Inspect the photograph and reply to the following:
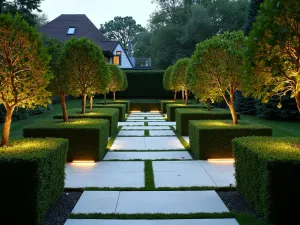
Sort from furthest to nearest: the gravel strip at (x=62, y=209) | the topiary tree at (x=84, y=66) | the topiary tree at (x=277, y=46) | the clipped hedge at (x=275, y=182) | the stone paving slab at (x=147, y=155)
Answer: the topiary tree at (x=84, y=66) → the stone paving slab at (x=147, y=155) → the topiary tree at (x=277, y=46) → the gravel strip at (x=62, y=209) → the clipped hedge at (x=275, y=182)

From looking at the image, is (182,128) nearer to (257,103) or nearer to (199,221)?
(199,221)

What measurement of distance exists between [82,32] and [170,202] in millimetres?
38186

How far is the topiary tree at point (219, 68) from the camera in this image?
1000 centimetres

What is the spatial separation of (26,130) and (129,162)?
299cm

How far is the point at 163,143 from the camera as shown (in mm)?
11188

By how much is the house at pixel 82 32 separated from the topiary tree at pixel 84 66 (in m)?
26.2

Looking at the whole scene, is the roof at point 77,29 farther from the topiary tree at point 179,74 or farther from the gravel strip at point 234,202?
the gravel strip at point 234,202

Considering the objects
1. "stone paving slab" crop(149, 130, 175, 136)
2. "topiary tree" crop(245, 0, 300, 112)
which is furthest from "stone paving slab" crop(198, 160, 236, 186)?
"stone paving slab" crop(149, 130, 175, 136)

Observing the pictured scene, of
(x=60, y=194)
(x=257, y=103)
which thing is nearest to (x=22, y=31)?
(x=60, y=194)

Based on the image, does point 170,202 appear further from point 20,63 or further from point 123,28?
point 123,28

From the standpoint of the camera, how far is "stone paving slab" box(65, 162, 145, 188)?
6373mm

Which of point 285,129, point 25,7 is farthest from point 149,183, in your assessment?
point 25,7

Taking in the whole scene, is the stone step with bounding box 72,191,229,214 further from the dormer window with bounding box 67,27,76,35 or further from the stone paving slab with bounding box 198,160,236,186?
the dormer window with bounding box 67,27,76,35

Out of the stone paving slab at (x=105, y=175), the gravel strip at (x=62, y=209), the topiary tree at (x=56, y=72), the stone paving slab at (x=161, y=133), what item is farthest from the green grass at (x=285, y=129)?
the gravel strip at (x=62, y=209)
